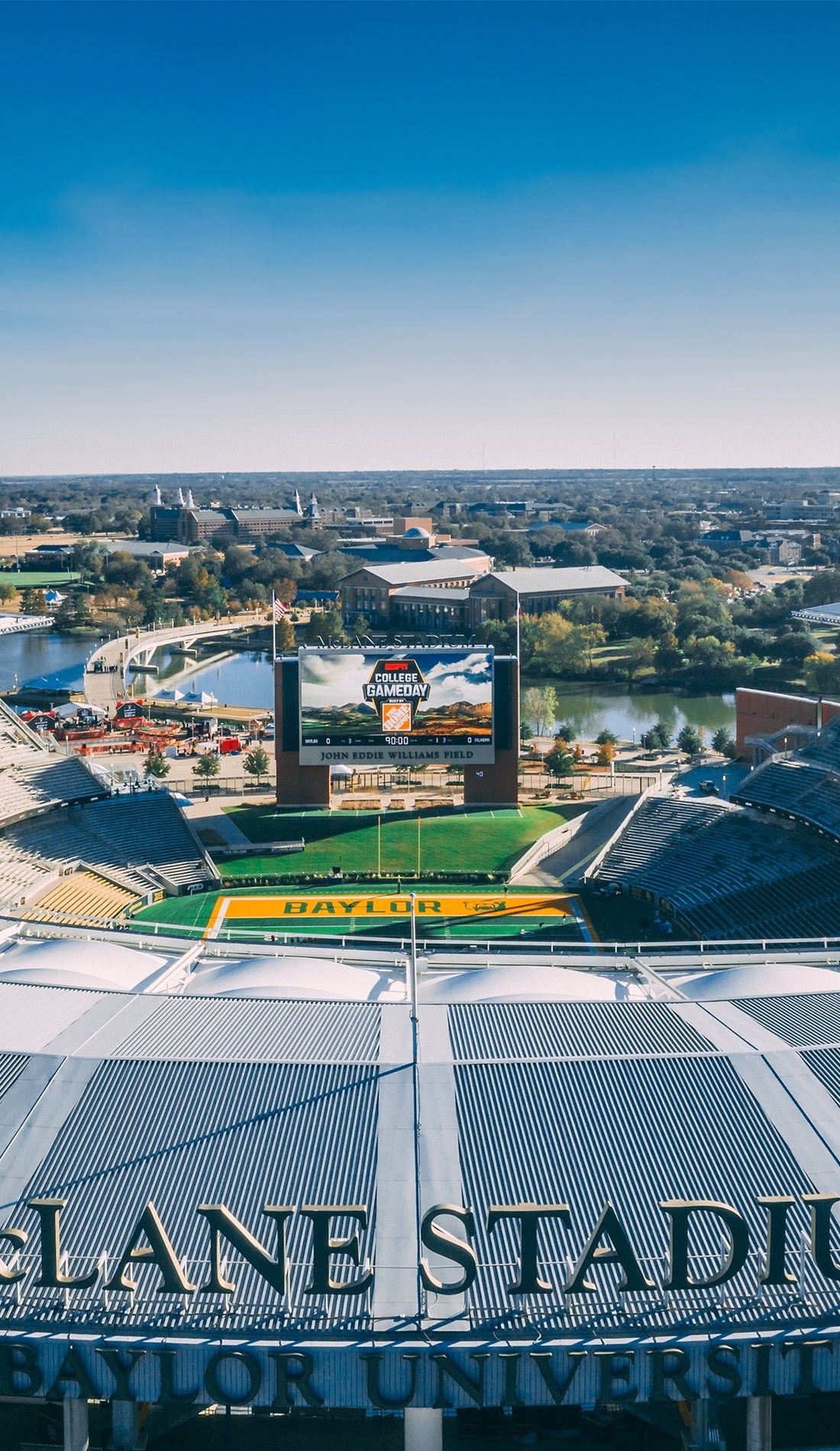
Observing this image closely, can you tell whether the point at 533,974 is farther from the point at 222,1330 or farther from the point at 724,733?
the point at 724,733

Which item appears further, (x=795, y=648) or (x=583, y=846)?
(x=795, y=648)

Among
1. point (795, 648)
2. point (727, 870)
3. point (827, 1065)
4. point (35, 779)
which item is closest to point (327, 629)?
point (795, 648)

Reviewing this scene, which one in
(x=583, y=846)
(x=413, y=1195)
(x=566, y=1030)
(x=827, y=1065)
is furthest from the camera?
(x=583, y=846)

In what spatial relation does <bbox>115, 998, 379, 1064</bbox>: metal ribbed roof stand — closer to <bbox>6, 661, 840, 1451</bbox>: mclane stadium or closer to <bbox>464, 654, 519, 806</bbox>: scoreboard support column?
<bbox>6, 661, 840, 1451</bbox>: mclane stadium

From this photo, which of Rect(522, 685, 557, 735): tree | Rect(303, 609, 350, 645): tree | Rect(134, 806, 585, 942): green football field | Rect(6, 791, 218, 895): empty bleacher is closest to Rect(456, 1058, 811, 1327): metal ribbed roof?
Rect(134, 806, 585, 942): green football field

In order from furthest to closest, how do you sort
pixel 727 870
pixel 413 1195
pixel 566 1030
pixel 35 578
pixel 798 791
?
pixel 35 578, pixel 798 791, pixel 727 870, pixel 566 1030, pixel 413 1195

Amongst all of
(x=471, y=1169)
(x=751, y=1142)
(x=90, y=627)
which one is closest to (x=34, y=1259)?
(x=471, y=1169)

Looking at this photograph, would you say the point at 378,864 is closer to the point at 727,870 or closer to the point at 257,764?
the point at 727,870

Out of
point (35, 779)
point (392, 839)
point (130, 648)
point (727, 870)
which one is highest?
point (35, 779)
